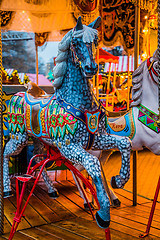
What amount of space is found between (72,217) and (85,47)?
5.74 feet

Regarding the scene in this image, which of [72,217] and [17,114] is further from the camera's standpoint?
[17,114]

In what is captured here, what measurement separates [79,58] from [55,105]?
1.56ft

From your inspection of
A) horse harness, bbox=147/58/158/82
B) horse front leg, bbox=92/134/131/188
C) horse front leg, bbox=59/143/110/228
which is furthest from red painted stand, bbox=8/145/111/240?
horse harness, bbox=147/58/158/82

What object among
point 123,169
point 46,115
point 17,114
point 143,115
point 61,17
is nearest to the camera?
point 123,169

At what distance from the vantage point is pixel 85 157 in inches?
86.0

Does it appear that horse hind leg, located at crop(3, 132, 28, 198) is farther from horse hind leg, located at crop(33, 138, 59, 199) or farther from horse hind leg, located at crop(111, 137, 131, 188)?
→ horse hind leg, located at crop(111, 137, 131, 188)

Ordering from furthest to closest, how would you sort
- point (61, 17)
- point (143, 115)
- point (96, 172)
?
point (61, 17)
point (143, 115)
point (96, 172)

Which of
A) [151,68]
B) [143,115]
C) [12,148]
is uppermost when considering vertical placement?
[151,68]

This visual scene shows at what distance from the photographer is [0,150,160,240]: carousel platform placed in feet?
8.81

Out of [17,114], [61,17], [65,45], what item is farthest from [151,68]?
[61,17]

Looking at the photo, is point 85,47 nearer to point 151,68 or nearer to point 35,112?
point 35,112

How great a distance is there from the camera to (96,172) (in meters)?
2.12

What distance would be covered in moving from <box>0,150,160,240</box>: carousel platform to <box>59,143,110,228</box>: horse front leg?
0.61m

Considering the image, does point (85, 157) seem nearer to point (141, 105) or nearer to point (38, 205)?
point (141, 105)
